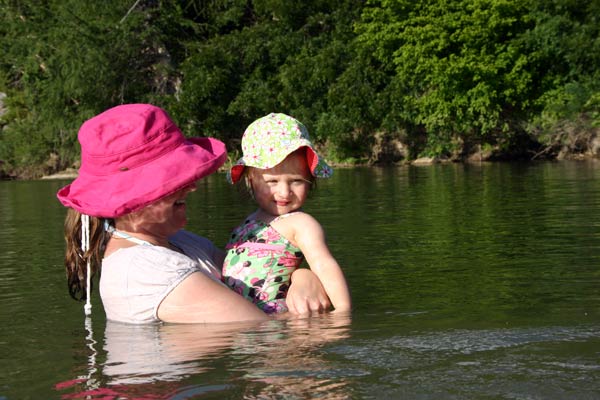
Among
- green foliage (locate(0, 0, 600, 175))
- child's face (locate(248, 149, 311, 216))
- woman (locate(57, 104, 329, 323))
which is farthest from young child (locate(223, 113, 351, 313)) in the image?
green foliage (locate(0, 0, 600, 175))

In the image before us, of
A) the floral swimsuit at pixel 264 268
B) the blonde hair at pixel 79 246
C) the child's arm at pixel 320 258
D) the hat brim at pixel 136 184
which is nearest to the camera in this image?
the hat brim at pixel 136 184

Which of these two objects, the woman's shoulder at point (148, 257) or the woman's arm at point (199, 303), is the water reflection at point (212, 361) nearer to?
the woman's arm at point (199, 303)

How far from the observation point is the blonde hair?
387cm

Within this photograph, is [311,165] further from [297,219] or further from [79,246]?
[79,246]

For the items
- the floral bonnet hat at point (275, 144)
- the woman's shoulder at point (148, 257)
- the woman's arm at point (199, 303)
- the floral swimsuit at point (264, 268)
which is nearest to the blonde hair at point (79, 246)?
the woman's shoulder at point (148, 257)

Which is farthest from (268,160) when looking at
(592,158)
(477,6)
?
(477,6)

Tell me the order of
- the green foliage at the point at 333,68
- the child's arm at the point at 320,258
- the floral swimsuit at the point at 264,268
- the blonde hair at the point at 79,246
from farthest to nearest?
the green foliage at the point at 333,68
the floral swimsuit at the point at 264,268
the child's arm at the point at 320,258
the blonde hair at the point at 79,246

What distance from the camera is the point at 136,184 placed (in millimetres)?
3639

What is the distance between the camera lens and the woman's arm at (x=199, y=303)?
3670mm

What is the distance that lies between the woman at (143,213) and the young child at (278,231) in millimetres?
462

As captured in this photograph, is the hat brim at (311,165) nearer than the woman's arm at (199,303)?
No

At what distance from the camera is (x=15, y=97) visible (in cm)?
4238

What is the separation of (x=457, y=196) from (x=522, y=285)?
8.79 meters

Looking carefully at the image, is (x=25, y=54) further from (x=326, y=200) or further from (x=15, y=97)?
(x=326, y=200)
